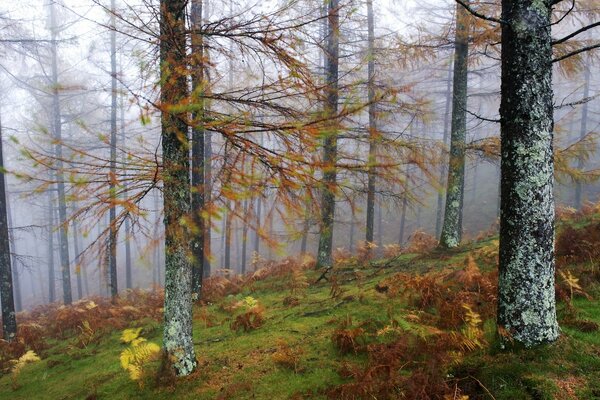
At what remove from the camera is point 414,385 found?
3.52m

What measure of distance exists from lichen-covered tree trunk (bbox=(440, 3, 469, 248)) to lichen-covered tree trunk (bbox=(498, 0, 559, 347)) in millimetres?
6323

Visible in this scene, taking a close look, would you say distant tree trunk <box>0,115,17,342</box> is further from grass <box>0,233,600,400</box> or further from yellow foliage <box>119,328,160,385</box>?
yellow foliage <box>119,328,160,385</box>

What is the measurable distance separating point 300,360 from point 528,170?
12.6ft

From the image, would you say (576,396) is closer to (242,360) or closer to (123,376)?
(242,360)

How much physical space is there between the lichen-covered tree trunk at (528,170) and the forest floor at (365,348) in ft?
1.24

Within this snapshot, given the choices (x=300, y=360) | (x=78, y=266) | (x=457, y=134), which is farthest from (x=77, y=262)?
(x=457, y=134)

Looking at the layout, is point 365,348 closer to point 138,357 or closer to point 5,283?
point 138,357

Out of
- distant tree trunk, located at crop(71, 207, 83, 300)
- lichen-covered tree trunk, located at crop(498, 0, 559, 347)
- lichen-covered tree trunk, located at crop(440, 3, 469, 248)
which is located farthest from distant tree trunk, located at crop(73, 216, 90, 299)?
lichen-covered tree trunk, located at crop(440, 3, 469, 248)

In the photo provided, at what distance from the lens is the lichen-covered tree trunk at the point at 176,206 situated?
4375mm

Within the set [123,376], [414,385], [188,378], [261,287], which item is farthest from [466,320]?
[261,287]

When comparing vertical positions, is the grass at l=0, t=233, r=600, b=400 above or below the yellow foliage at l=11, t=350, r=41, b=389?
above

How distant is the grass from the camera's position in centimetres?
349

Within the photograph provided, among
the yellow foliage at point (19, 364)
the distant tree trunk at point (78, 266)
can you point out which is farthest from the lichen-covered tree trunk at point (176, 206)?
the yellow foliage at point (19, 364)

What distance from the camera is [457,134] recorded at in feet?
33.4
